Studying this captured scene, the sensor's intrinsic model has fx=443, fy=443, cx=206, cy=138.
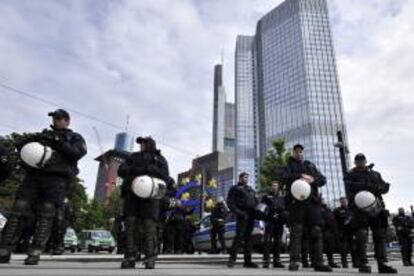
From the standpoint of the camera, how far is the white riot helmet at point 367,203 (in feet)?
20.9

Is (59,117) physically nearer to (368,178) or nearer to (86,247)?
(368,178)

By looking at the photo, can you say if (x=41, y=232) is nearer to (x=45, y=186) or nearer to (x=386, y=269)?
(x=45, y=186)

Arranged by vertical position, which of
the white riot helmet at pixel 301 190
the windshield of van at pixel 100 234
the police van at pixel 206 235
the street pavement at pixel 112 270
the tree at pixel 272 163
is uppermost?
the tree at pixel 272 163

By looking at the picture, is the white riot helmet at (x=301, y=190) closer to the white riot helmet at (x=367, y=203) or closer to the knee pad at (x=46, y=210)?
the white riot helmet at (x=367, y=203)

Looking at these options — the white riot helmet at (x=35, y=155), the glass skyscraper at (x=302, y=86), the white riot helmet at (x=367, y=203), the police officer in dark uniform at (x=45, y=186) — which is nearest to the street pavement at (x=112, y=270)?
the police officer in dark uniform at (x=45, y=186)

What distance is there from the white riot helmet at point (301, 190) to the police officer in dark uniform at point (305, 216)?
167 mm

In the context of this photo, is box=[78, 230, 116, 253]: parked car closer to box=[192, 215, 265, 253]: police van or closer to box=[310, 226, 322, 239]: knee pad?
box=[192, 215, 265, 253]: police van

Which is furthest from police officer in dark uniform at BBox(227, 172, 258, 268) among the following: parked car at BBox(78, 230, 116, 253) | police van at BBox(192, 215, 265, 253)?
parked car at BBox(78, 230, 116, 253)

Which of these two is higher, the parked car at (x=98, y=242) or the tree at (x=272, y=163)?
the tree at (x=272, y=163)

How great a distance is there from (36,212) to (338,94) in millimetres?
144015

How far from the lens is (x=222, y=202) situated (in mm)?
14484

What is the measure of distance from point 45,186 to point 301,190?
3512mm

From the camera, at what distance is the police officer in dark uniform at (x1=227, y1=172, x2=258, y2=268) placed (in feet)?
26.1

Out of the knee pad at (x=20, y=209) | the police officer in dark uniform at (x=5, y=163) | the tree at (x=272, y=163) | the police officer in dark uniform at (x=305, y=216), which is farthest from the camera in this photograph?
the tree at (x=272, y=163)
